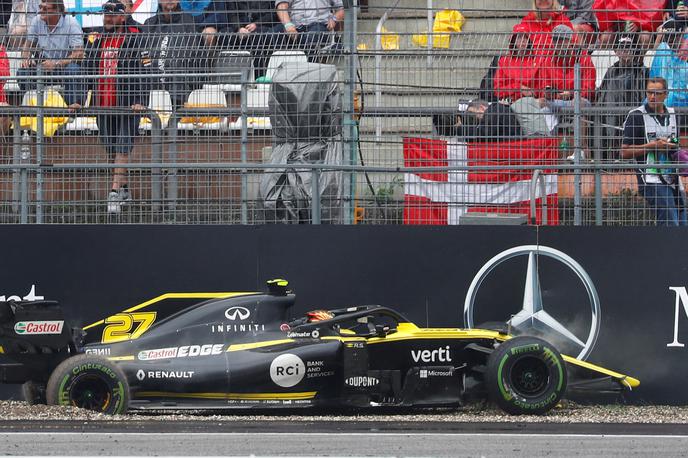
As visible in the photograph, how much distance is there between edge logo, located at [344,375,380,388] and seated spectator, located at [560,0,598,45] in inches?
160

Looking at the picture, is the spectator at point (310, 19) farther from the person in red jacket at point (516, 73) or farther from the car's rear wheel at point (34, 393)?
the car's rear wheel at point (34, 393)

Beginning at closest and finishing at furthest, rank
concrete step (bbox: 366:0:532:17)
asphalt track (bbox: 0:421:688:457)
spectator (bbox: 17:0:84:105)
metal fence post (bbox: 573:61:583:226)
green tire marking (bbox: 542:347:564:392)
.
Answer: asphalt track (bbox: 0:421:688:457)
green tire marking (bbox: 542:347:564:392)
metal fence post (bbox: 573:61:583:226)
spectator (bbox: 17:0:84:105)
concrete step (bbox: 366:0:532:17)

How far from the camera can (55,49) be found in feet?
35.5

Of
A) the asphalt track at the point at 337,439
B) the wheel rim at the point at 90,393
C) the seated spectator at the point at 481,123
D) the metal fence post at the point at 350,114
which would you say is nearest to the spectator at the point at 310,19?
the metal fence post at the point at 350,114

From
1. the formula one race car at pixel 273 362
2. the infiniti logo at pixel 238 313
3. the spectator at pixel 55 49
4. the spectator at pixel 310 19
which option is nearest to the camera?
the formula one race car at pixel 273 362

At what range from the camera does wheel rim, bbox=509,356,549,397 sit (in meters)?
9.73

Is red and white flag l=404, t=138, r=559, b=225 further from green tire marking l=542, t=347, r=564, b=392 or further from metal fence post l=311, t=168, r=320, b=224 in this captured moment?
green tire marking l=542, t=347, r=564, b=392

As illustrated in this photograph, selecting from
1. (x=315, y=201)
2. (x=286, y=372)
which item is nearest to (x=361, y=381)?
(x=286, y=372)

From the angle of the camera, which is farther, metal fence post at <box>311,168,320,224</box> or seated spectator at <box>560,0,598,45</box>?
Result: seated spectator at <box>560,0,598,45</box>

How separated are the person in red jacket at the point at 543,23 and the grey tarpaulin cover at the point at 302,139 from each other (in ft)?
6.67

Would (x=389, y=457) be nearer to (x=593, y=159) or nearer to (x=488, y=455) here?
(x=488, y=455)

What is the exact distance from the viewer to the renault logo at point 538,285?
10.8 meters

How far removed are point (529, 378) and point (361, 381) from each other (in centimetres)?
146

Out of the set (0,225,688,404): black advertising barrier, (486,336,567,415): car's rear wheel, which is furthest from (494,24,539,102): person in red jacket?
(486,336,567,415): car's rear wheel
